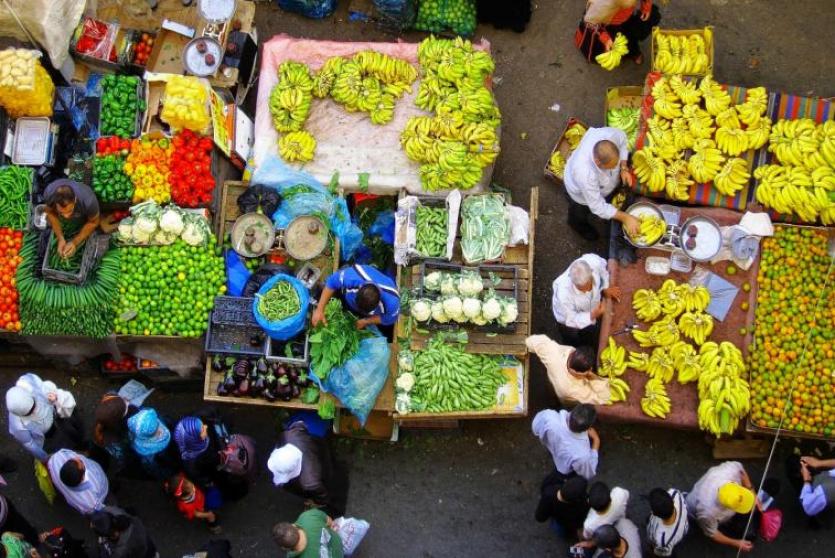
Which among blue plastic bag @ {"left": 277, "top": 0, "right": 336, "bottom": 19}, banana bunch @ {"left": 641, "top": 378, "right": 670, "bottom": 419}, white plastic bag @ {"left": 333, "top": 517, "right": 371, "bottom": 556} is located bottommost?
white plastic bag @ {"left": 333, "top": 517, "right": 371, "bottom": 556}

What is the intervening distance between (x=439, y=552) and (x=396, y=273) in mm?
2236

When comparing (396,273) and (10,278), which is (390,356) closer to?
(396,273)

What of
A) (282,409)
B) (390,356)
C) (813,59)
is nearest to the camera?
(390,356)

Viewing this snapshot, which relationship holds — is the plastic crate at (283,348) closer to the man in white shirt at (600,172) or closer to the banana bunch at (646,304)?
the man in white shirt at (600,172)

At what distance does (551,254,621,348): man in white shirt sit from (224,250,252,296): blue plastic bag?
2.44 metres

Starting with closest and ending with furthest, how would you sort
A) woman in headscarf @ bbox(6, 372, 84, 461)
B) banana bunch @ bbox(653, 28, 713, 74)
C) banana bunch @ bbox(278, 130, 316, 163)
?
woman in headscarf @ bbox(6, 372, 84, 461) < banana bunch @ bbox(653, 28, 713, 74) < banana bunch @ bbox(278, 130, 316, 163)

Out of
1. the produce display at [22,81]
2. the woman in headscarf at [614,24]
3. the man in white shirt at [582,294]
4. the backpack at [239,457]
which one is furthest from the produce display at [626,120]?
the produce display at [22,81]

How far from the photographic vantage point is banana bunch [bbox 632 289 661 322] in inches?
236

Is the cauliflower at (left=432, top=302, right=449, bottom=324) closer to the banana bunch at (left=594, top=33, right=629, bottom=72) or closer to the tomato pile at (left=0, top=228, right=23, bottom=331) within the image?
the banana bunch at (left=594, top=33, right=629, bottom=72)

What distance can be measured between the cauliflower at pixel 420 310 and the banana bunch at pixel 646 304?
1.60 m

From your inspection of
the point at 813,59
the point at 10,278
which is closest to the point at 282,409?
the point at 10,278

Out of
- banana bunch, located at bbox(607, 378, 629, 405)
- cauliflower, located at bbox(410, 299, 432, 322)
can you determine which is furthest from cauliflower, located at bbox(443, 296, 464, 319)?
banana bunch, located at bbox(607, 378, 629, 405)

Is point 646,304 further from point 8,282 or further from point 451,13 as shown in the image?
point 8,282

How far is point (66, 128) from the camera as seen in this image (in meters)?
6.70
